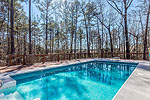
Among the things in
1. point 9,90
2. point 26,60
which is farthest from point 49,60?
point 9,90

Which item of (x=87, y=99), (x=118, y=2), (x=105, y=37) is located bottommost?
(x=87, y=99)

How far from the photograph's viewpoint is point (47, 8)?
1230cm

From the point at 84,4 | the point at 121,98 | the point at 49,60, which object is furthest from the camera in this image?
the point at 84,4

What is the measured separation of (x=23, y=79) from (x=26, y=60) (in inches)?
116

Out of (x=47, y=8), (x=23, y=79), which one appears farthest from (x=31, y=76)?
(x=47, y=8)

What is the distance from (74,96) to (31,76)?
126 inches

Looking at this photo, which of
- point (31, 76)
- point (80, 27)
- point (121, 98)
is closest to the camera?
point (121, 98)

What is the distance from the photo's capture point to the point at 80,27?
16.3m

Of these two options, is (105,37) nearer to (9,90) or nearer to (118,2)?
(118,2)

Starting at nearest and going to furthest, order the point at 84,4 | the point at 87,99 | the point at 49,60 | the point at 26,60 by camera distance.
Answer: the point at 87,99, the point at 26,60, the point at 49,60, the point at 84,4

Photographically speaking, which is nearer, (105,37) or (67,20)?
(67,20)

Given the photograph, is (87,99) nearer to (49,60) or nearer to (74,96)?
(74,96)

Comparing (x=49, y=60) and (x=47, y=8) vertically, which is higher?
(x=47, y=8)

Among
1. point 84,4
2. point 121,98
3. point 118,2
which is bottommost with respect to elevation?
point 121,98
